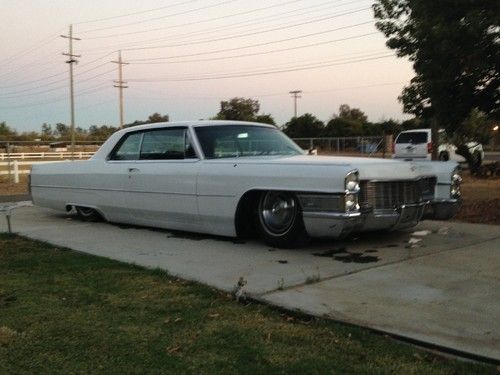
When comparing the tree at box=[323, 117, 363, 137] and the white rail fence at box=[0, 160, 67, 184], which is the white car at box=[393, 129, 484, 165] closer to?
the white rail fence at box=[0, 160, 67, 184]

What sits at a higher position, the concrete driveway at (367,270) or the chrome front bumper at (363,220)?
the chrome front bumper at (363,220)

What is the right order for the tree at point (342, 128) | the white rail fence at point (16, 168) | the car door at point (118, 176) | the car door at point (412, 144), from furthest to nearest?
the tree at point (342, 128)
the car door at point (412, 144)
the white rail fence at point (16, 168)
the car door at point (118, 176)

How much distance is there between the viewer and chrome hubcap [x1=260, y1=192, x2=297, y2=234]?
239 inches

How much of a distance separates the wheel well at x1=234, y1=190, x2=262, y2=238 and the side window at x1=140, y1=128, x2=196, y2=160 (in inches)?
37.5

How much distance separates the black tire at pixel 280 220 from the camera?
6.04 metres

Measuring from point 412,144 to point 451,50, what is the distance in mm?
16765

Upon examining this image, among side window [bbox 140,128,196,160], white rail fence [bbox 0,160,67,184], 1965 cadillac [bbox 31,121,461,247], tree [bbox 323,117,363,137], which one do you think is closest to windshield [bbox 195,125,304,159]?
1965 cadillac [bbox 31,121,461,247]

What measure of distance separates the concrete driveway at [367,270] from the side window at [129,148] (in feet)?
3.11

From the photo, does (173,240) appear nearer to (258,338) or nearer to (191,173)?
(191,173)

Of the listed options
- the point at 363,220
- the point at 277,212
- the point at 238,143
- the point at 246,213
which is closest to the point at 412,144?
the point at 238,143

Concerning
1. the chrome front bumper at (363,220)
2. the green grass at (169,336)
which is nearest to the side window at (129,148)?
the chrome front bumper at (363,220)

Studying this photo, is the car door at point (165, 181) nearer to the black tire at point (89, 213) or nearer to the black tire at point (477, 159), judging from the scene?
the black tire at point (89, 213)

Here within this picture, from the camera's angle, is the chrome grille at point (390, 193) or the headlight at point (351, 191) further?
the chrome grille at point (390, 193)

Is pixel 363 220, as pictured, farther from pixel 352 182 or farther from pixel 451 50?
pixel 451 50
